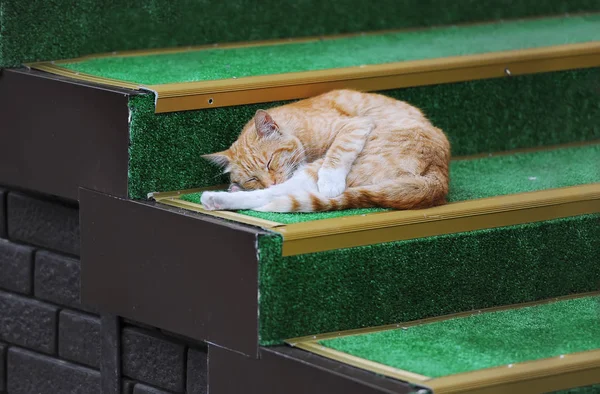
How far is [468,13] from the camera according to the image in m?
4.36

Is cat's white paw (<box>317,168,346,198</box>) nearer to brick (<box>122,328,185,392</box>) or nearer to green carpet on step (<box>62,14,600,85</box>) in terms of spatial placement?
green carpet on step (<box>62,14,600,85</box>)

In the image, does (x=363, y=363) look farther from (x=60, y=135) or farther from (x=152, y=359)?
(x=60, y=135)

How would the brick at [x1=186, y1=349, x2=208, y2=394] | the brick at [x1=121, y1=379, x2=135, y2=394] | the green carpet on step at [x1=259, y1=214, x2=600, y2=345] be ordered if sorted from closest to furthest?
the green carpet on step at [x1=259, y1=214, x2=600, y2=345] → the brick at [x1=186, y1=349, x2=208, y2=394] → the brick at [x1=121, y1=379, x2=135, y2=394]

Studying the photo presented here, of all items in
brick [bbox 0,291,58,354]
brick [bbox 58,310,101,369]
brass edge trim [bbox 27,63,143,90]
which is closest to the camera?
brass edge trim [bbox 27,63,143,90]

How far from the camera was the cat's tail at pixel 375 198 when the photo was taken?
9.50 feet

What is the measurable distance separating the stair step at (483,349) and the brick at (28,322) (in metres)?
1.04

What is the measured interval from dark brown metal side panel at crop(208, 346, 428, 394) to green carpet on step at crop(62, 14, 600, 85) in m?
0.84

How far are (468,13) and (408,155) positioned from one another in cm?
151

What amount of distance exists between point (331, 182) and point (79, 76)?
791 mm

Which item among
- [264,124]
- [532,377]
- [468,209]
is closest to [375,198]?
[468,209]

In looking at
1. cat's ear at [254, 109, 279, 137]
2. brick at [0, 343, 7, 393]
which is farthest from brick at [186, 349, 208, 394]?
brick at [0, 343, 7, 393]

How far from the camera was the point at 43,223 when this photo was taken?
3.42 meters

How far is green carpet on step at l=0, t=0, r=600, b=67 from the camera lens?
3.39 metres

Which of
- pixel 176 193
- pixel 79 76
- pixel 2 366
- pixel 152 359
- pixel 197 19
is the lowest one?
pixel 2 366
